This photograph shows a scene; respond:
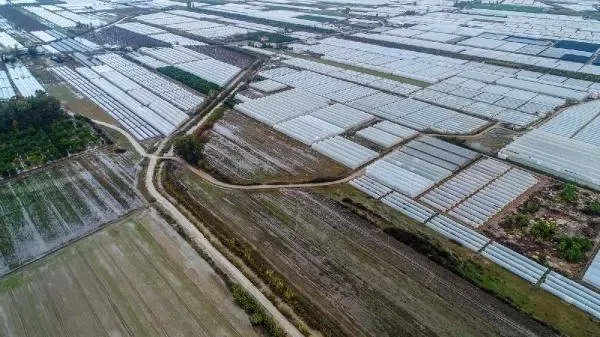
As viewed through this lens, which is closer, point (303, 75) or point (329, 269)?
point (329, 269)

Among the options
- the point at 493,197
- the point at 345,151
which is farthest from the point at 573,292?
the point at 345,151

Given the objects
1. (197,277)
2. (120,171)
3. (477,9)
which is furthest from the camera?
(477,9)

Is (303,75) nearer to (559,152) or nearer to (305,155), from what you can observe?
(305,155)

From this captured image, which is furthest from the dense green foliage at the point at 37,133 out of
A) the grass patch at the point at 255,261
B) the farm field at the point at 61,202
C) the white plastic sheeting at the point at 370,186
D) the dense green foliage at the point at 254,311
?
the white plastic sheeting at the point at 370,186

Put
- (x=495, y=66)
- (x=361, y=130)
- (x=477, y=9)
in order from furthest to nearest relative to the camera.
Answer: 1. (x=477, y=9)
2. (x=495, y=66)
3. (x=361, y=130)

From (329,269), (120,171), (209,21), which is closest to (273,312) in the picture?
(329,269)
